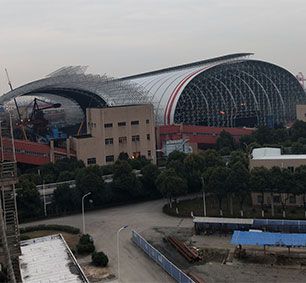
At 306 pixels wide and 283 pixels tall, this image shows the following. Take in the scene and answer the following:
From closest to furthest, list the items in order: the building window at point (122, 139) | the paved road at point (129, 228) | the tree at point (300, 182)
Answer: the paved road at point (129, 228)
the tree at point (300, 182)
the building window at point (122, 139)

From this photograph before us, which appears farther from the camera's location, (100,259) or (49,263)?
(100,259)

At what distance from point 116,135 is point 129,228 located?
480 inches

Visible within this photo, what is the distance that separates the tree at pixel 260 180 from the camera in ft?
71.8

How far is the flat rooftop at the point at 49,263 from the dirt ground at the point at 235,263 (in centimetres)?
396

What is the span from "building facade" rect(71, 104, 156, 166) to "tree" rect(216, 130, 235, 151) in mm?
5247

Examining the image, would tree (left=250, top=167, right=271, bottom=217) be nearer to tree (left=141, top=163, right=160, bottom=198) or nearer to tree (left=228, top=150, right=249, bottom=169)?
tree (left=228, top=150, right=249, bottom=169)

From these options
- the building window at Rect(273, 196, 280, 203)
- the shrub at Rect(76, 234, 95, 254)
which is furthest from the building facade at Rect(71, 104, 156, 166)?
the shrub at Rect(76, 234, 95, 254)

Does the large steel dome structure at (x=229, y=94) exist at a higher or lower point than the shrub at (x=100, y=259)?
higher

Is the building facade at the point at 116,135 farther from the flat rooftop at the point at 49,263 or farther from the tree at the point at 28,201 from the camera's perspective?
the flat rooftop at the point at 49,263

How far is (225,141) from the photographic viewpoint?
1428 inches

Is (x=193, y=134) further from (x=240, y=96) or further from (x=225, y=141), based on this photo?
(x=240, y=96)

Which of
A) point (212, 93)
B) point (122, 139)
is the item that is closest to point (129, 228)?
point (122, 139)

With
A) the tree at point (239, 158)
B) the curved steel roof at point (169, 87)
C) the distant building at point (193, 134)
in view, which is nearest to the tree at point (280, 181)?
the tree at point (239, 158)

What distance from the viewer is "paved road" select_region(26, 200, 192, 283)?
15.9 metres
